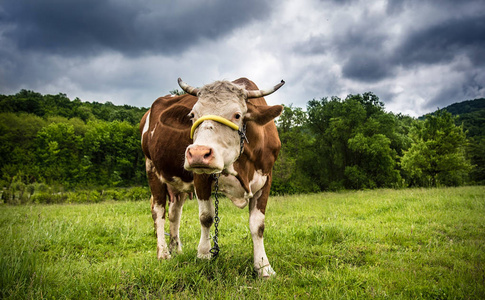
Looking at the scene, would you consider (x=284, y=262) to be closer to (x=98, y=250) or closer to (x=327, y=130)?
(x=98, y=250)

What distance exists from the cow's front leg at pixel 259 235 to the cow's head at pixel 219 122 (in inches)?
37.5

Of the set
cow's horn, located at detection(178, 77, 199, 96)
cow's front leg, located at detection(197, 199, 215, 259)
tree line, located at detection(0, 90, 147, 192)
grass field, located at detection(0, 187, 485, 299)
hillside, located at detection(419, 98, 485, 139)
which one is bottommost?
grass field, located at detection(0, 187, 485, 299)

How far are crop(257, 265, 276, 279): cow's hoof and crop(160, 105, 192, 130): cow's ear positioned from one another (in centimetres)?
223

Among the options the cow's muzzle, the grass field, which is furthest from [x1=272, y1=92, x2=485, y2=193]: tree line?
the cow's muzzle

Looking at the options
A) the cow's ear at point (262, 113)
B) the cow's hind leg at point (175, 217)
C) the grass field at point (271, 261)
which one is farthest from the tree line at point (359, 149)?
the cow's ear at point (262, 113)

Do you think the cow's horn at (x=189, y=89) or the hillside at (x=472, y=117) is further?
the hillside at (x=472, y=117)

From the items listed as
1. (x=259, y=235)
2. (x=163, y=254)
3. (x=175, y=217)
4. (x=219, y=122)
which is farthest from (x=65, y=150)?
(x=219, y=122)

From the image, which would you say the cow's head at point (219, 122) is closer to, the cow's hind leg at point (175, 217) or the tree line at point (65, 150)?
the cow's hind leg at point (175, 217)

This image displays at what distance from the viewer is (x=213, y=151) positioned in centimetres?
248

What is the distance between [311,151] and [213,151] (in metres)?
28.0

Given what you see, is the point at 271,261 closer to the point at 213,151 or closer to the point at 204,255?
the point at 204,255

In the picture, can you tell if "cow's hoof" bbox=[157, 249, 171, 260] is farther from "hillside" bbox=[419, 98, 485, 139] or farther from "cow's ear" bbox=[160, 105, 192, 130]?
"hillside" bbox=[419, 98, 485, 139]

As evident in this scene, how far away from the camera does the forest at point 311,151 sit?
2455 cm

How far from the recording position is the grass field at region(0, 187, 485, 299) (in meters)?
2.69
